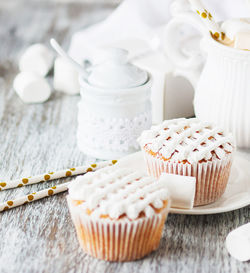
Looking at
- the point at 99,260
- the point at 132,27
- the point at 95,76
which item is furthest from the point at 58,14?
the point at 99,260

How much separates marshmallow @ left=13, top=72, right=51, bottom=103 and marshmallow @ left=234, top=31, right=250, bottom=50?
0.60 m

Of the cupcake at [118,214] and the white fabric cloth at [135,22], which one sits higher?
the cupcake at [118,214]

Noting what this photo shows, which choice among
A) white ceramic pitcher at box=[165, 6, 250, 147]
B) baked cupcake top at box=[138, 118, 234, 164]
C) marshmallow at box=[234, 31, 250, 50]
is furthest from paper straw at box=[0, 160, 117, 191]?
marshmallow at box=[234, 31, 250, 50]

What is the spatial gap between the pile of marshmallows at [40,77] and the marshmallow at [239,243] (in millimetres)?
778

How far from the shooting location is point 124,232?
0.82m

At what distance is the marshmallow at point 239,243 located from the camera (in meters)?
0.86

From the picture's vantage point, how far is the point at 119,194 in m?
0.83

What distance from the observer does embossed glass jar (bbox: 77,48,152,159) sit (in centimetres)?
115

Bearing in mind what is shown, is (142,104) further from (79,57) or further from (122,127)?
(79,57)

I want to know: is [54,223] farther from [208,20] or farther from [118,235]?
[208,20]

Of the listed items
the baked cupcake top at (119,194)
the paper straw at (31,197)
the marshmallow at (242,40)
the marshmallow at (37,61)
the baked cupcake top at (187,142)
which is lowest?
the marshmallow at (37,61)

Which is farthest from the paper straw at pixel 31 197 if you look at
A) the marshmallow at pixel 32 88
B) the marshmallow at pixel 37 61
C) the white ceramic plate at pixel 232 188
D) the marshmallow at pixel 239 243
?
the marshmallow at pixel 37 61

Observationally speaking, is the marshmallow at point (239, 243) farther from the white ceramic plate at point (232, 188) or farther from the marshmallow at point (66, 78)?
the marshmallow at point (66, 78)

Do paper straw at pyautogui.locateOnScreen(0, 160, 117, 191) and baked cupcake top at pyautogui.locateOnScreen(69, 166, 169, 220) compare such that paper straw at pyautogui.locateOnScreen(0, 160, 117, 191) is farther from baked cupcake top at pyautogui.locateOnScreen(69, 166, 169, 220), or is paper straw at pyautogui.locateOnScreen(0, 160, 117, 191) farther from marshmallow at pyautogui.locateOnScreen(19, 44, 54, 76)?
marshmallow at pyautogui.locateOnScreen(19, 44, 54, 76)
